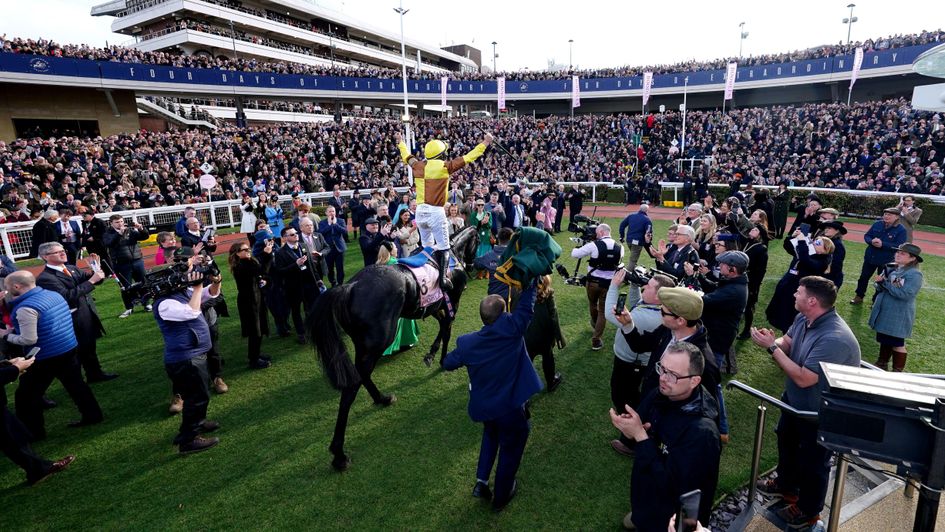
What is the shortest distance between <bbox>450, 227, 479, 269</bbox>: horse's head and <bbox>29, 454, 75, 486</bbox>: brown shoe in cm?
487

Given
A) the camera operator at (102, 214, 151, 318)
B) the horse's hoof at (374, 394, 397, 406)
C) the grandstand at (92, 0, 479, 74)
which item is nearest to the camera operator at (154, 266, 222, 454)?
the horse's hoof at (374, 394, 397, 406)

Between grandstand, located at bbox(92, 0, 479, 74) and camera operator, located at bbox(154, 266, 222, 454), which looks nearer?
camera operator, located at bbox(154, 266, 222, 454)

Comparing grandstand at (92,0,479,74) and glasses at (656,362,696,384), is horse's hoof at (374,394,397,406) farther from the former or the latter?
grandstand at (92,0,479,74)

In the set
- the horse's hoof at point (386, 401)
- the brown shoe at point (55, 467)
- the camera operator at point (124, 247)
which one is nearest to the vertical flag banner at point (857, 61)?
the horse's hoof at point (386, 401)

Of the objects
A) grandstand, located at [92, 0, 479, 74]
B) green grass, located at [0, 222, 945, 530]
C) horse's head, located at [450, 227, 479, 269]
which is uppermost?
grandstand, located at [92, 0, 479, 74]

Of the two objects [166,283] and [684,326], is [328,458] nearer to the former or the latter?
[166,283]

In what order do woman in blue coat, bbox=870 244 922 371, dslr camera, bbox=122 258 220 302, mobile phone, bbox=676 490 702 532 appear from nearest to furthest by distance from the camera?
mobile phone, bbox=676 490 702 532 → dslr camera, bbox=122 258 220 302 → woman in blue coat, bbox=870 244 922 371

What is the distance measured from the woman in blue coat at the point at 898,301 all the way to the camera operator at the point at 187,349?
759 centimetres

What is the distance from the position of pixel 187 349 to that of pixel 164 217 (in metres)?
14.2

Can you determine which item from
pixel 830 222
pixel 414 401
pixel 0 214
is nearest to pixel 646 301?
pixel 414 401

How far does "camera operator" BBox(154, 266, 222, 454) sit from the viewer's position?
15.0 feet

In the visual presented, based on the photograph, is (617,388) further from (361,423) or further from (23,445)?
(23,445)

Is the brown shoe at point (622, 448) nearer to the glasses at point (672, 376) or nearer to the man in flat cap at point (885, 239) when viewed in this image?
the glasses at point (672, 376)

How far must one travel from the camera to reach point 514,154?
12867 millimetres
